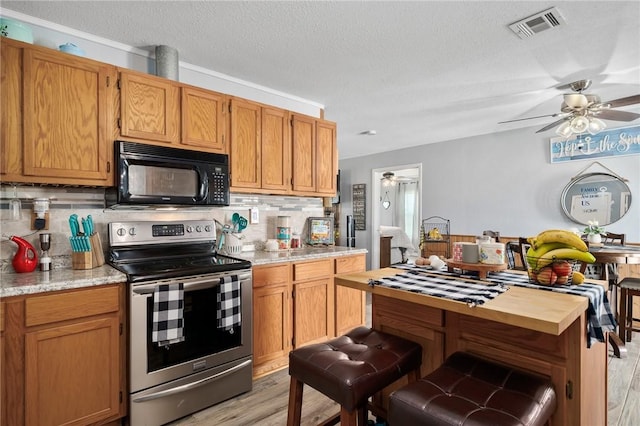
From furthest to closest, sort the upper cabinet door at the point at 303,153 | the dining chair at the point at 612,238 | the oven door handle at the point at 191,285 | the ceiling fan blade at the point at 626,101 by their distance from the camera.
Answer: the dining chair at the point at 612,238 < the upper cabinet door at the point at 303,153 < the ceiling fan blade at the point at 626,101 < the oven door handle at the point at 191,285

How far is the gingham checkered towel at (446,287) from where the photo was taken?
1287mm

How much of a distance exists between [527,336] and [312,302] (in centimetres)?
→ 179

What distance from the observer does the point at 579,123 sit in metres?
3.04

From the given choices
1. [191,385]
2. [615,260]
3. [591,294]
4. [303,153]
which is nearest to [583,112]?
[615,260]

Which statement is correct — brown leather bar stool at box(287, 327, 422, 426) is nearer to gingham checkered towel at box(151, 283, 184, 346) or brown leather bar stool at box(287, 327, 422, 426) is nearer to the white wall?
gingham checkered towel at box(151, 283, 184, 346)

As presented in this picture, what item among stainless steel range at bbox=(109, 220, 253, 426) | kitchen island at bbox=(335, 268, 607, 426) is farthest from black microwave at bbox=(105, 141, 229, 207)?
kitchen island at bbox=(335, 268, 607, 426)

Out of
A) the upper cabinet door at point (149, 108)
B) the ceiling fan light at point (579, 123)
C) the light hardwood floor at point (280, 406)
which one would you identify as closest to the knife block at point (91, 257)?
the upper cabinet door at point (149, 108)

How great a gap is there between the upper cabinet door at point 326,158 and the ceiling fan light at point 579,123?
222 cm

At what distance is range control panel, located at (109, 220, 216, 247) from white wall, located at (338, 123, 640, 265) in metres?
3.98

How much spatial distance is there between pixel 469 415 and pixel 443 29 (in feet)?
7.28

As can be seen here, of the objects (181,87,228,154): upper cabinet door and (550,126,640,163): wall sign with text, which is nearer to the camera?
(181,87,228,154): upper cabinet door

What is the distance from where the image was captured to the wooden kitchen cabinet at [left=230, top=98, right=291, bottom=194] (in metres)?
2.76

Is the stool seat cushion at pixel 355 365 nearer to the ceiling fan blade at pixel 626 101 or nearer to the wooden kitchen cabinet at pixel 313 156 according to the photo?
the wooden kitchen cabinet at pixel 313 156

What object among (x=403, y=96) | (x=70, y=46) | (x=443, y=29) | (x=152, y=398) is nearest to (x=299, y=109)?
(x=403, y=96)
